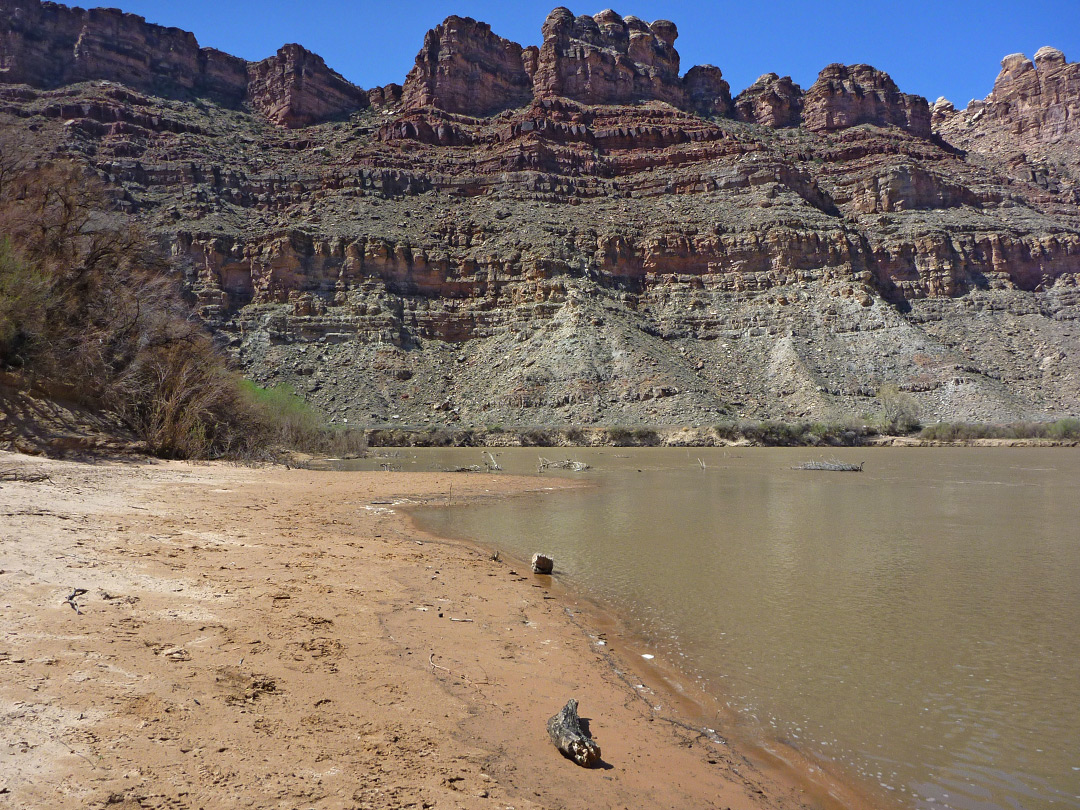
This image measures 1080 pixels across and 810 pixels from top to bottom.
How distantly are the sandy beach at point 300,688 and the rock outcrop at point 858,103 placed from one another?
97.6 metres

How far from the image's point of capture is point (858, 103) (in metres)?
86.9

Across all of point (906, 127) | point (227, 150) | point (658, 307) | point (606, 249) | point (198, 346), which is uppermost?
point (906, 127)

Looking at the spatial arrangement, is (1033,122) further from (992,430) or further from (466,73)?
(466,73)

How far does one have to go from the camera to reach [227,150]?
70438 mm

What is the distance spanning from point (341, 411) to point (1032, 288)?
64.9 m

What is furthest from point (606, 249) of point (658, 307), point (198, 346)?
point (198, 346)

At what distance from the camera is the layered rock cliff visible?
4919 cm

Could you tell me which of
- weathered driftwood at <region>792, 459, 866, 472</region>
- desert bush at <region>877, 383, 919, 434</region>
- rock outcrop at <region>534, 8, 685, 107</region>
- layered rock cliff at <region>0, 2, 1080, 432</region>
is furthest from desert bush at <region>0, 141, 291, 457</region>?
rock outcrop at <region>534, 8, 685, 107</region>

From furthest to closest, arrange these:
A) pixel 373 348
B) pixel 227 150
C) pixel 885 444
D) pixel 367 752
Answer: pixel 227 150 < pixel 373 348 < pixel 885 444 < pixel 367 752

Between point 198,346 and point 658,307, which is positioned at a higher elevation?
point 658,307

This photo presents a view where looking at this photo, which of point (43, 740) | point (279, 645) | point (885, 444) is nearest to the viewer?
point (43, 740)

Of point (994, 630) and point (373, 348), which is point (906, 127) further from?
point (994, 630)

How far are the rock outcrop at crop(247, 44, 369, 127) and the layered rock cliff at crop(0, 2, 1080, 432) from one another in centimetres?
42

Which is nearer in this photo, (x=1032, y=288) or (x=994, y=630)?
(x=994, y=630)
